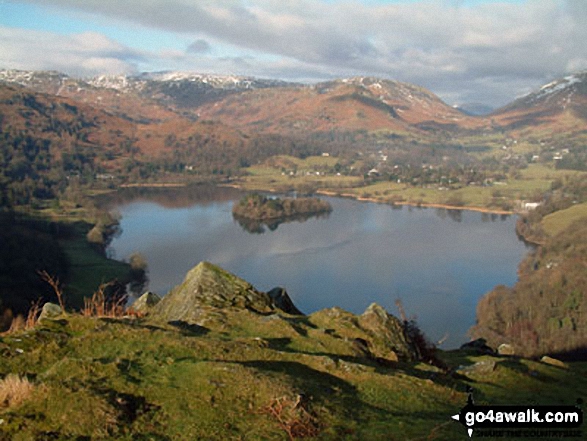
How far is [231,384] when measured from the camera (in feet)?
26.2

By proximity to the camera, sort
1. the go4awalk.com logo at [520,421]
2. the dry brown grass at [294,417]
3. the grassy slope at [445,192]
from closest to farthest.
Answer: the dry brown grass at [294,417] → the go4awalk.com logo at [520,421] → the grassy slope at [445,192]

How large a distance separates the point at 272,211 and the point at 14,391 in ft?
441

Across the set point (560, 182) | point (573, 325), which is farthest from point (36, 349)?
point (560, 182)

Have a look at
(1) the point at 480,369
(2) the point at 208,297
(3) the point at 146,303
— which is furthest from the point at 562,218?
(2) the point at 208,297

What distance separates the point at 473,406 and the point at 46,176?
204690 mm

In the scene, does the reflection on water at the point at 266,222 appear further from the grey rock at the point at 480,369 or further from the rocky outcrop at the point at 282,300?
the grey rock at the point at 480,369

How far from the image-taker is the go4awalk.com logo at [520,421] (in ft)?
25.0

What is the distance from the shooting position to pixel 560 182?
176 metres

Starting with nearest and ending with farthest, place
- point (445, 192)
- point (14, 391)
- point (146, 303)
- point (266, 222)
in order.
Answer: point (14, 391) → point (146, 303) → point (266, 222) → point (445, 192)

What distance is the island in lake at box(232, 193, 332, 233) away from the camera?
133m

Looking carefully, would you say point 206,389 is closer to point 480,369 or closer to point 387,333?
point 387,333

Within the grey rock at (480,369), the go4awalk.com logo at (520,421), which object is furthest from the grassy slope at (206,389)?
the grey rock at (480,369)

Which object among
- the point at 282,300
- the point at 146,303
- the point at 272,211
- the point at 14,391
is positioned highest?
the point at 14,391

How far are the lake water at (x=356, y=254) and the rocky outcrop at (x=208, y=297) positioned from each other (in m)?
44.9
